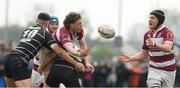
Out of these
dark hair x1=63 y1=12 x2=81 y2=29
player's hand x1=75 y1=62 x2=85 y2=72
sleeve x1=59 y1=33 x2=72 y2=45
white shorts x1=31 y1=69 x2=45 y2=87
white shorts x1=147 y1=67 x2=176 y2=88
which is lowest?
white shorts x1=31 y1=69 x2=45 y2=87

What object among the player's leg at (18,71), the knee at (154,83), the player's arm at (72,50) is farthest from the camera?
the knee at (154,83)

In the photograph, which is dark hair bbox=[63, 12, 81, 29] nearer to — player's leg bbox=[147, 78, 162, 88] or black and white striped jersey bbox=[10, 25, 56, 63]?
black and white striped jersey bbox=[10, 25, 56, 63]

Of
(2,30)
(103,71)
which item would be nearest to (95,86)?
(103,71)

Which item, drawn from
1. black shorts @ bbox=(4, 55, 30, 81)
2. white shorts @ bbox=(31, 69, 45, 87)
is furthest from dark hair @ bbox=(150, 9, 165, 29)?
white shorts @ bbox=(31, 69, 45, 87)

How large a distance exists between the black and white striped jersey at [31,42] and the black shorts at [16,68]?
0.10 m

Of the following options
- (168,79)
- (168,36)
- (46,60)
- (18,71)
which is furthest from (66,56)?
(168,79)

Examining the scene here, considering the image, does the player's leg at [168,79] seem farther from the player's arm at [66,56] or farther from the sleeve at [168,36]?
the player's arm at [66,56]

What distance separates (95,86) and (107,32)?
13359 millimetres

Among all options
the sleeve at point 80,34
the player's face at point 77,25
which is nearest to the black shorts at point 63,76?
the sleeve at point 80,34

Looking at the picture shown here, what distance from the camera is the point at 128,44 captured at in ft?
159

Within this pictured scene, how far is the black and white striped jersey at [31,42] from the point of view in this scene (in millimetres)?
11453

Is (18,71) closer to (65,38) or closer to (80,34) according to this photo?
(65,38)

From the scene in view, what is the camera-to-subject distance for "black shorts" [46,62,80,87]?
12.0 metres

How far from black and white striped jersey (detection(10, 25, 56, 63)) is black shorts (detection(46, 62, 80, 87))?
0.75 meters
